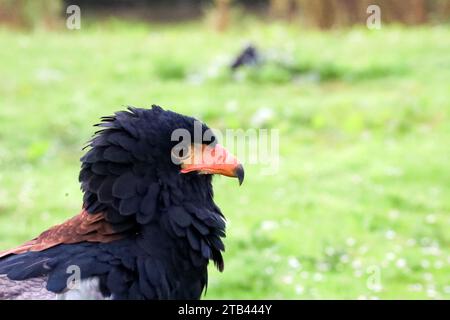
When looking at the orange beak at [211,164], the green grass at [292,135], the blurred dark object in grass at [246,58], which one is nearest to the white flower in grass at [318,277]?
the green grass at [292,135]

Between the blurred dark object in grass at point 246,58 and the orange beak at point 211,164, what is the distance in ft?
22.5

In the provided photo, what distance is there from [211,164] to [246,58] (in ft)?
23.1

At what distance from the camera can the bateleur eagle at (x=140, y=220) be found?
3.20m

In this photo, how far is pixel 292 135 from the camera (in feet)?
28.2

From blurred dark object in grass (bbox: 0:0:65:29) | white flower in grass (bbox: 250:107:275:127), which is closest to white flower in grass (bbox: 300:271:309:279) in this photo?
white flower in grass (bbox: 250:107:275:127)

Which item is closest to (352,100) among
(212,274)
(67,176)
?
(67,176)

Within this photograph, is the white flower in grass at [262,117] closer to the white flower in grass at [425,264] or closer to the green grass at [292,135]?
the green grass at [292,135]

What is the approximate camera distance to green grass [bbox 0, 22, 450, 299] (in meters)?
5.91

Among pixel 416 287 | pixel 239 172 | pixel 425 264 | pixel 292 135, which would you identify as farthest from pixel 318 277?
pixel 292 135

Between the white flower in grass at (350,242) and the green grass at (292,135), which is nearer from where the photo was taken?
the green grass at (292,135)

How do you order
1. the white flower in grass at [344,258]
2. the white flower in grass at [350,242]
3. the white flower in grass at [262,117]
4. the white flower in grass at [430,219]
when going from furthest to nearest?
the white flower in grass at [262,117] → the white flower in grass at [430,219] → the white flower in grass at [350,242] → the white flower in grass at [344,258]

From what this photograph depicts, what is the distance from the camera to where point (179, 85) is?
9.91 metres
